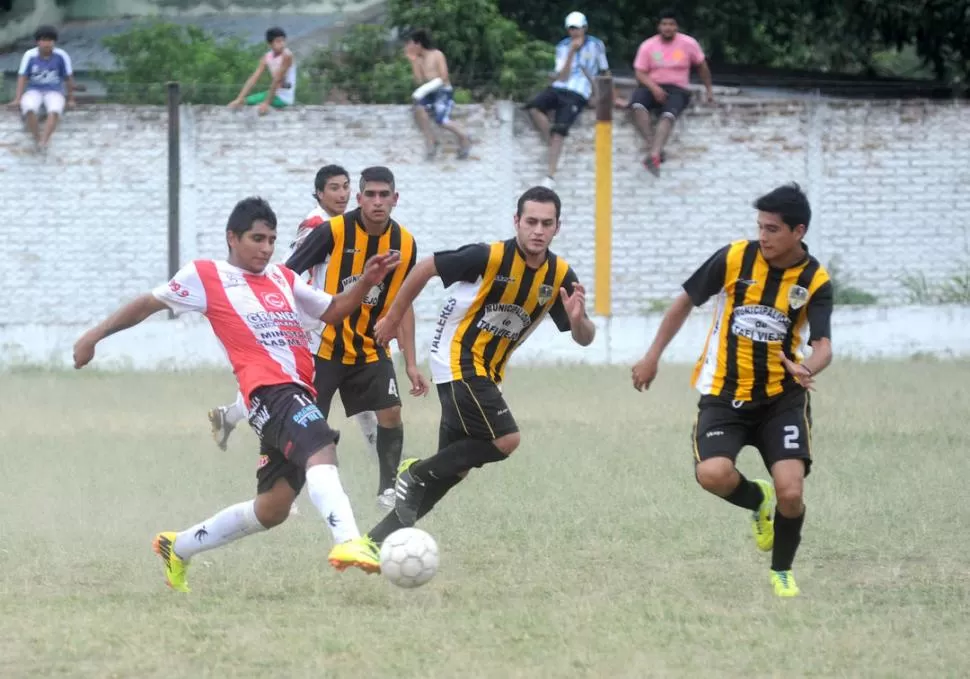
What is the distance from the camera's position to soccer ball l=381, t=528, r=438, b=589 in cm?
594

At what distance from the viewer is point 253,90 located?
1719cm

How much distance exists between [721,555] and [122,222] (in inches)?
422

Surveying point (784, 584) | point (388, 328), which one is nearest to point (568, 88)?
point (388, 328)

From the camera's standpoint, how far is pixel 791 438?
655cm

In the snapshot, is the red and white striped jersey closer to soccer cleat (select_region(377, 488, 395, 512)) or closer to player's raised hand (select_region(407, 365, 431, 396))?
player's raised hand (select_region(407, 365, 431, 396))

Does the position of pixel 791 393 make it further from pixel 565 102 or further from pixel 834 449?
pixel 565 102

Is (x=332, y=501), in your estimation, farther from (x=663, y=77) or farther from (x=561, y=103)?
(x=663, y=77)

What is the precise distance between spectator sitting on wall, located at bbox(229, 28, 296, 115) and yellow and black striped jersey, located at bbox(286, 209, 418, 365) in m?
8.35

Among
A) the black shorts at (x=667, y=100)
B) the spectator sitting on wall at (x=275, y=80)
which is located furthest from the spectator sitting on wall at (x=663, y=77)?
the spectator sitting on wall at (x=275, y=80)

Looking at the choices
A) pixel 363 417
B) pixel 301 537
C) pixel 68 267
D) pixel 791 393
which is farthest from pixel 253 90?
pixel 791 393

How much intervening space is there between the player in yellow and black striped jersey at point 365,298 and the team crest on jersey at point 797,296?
246cm

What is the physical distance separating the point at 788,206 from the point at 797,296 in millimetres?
380

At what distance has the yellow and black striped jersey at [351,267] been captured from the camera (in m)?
8.49

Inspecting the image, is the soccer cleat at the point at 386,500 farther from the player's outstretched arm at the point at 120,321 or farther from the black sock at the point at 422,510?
the player's outstretched arm at the point at 120,321
